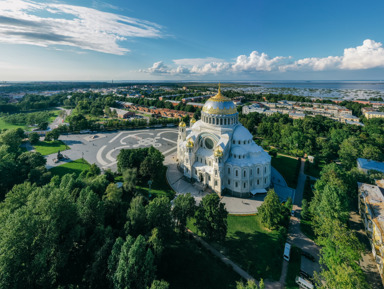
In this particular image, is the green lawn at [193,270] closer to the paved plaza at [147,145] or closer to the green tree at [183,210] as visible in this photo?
the green tree at [183,210]

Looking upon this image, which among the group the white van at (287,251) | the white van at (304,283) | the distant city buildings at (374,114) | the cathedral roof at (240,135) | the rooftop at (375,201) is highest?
the cathedral roof at (240,135)

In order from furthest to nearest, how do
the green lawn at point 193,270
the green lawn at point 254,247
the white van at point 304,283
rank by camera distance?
the green lawn at point 254,247, the green lawn at point 193,270, the white van at point 304,283

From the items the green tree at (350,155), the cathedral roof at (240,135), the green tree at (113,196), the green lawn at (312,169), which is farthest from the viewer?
the green tree at (350,155)

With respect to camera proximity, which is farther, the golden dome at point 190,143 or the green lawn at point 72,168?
the green lawn at point 72,168

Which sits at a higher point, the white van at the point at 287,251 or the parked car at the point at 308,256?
the white van at the point at 287,251

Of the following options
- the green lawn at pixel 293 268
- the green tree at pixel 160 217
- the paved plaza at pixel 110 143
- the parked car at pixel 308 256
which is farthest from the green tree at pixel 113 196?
the parked car at pixel 308 256
